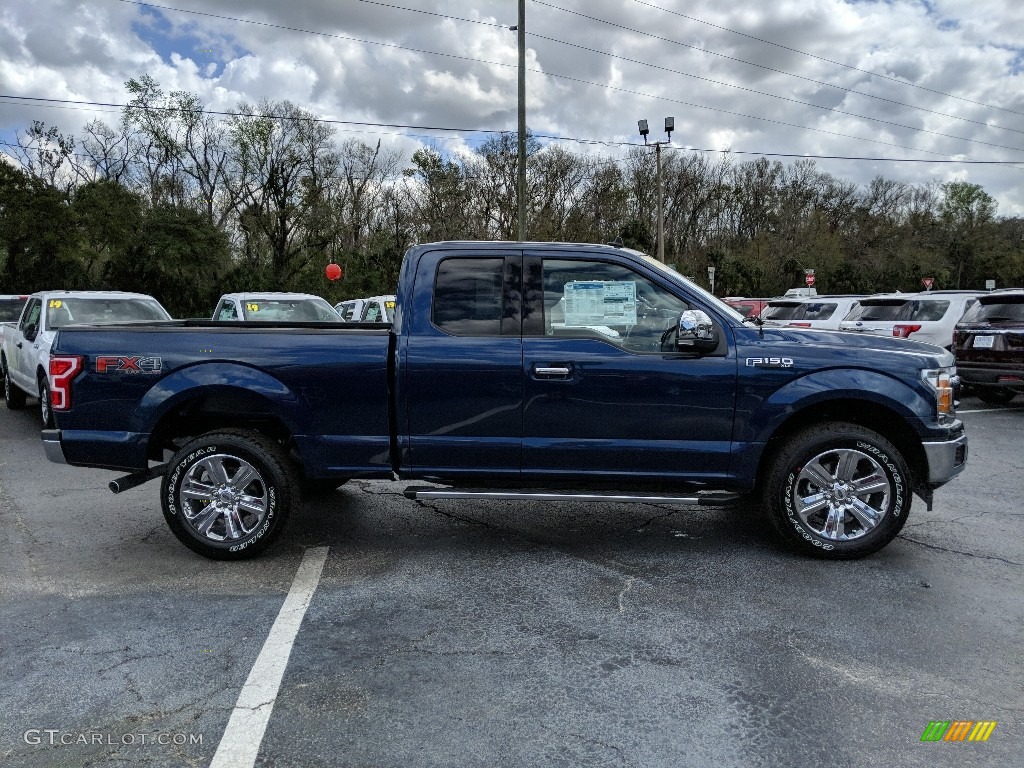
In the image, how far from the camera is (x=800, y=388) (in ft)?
15.7

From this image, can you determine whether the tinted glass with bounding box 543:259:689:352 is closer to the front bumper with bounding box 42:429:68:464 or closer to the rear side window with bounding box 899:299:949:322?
the front bumper with bounding box 42:429:68:464

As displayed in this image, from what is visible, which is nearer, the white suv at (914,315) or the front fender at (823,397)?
the front fender at (823,397)

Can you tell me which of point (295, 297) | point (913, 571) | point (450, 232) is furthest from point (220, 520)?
point (450, 232)

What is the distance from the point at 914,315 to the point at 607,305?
37.5ft

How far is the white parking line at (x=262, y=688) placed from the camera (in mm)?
2852

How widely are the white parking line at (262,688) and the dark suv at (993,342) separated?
10.3 metres

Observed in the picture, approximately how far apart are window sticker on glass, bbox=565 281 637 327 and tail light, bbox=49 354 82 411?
307 cm

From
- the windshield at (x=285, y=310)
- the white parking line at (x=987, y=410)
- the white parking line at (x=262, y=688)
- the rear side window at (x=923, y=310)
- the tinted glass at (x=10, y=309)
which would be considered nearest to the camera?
the white parking line at (x=262, y=688)

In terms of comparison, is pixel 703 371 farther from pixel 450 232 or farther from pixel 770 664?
pixel 450 232

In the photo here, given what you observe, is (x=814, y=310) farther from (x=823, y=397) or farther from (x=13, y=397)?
(x=13, y=397)

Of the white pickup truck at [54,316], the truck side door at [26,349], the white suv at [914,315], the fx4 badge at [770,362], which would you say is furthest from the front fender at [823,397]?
the white suv at [914,315]

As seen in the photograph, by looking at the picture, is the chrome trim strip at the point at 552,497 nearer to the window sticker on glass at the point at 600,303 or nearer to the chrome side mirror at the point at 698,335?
the chrome side mirror at the point at 698,335

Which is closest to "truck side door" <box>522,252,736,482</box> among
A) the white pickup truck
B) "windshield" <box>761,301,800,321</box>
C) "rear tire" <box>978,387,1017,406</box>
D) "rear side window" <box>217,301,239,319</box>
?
the white pickup truck

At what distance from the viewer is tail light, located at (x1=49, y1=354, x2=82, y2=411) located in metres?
4.88
